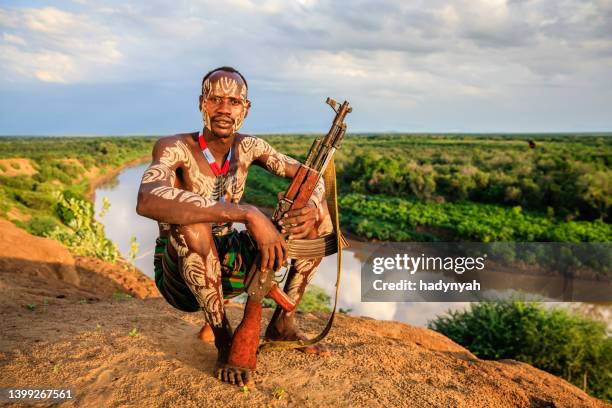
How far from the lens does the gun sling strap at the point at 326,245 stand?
3387 mm

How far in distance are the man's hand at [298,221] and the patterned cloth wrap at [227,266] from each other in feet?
0.92

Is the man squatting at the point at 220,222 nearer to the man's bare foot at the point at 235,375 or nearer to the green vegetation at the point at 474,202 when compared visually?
the man's bare foot at the point at 235,375

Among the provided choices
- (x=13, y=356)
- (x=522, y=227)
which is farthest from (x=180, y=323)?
(x=522, y=227)

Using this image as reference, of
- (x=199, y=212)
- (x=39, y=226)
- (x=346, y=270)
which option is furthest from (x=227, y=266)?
(x=39, y=226)

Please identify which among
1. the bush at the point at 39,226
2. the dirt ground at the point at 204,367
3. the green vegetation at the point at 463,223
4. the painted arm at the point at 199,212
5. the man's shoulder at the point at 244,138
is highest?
the green vegetation at the point at 463,223

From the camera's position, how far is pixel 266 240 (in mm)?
2947

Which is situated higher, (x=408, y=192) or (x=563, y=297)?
(x=408, y=192)

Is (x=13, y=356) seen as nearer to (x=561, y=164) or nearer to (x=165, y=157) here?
(x=165, y=157)

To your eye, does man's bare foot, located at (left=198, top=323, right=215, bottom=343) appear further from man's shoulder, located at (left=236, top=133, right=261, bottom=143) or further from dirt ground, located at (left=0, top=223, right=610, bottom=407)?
man's shoulder, located at (left=236, top=133, right=261, bottom=143)

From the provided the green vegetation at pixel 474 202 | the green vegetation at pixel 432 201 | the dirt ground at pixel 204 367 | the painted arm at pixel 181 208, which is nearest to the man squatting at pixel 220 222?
the painted arm at pixel 181 208

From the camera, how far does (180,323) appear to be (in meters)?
4.61

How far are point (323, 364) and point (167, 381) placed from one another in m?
1.16

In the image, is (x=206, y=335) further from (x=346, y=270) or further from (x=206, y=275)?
(x=346, y=270)

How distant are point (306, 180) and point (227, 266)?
2.76 feet
